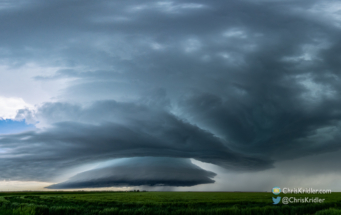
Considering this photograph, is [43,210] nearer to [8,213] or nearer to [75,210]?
[75,210]

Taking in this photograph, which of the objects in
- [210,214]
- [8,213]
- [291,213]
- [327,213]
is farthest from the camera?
[291,213]

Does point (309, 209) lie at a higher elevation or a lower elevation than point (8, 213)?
lower

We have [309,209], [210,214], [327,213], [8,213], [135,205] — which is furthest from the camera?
[135,205]

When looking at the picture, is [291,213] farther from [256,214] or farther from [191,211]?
[191,211]

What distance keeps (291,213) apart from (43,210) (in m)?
36.5

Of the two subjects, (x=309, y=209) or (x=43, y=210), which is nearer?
(x=43, y=210)

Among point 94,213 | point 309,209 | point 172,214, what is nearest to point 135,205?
point 94,213

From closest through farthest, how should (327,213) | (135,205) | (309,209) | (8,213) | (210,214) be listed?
(8,213) → (327,213) → (210,214) → (309,209) → (135,205)

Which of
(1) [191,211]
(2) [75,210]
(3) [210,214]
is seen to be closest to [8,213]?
(2) [75,210]

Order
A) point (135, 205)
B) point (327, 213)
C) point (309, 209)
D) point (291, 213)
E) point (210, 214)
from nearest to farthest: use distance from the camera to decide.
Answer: point (327, 213) < point (210, 214) < point (291, 213) < point (309, 209) < point (135, 205)

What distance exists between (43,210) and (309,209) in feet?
136

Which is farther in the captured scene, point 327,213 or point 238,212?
point 238,212

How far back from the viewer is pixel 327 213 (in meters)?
28.3

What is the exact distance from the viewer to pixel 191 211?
32281mm
